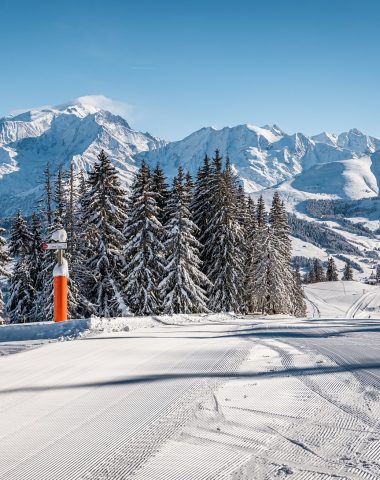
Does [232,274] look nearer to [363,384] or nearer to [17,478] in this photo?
[363,384]

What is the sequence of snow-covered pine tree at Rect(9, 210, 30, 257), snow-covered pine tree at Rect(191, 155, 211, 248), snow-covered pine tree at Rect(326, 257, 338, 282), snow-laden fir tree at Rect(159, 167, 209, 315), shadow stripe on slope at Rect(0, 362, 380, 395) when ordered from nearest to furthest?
1. shadow stripe on slope at Rect(0, 362, 380, 395)
2. snow-laden fir tree at Rect(159, 167, 209, 315)
3. snow-covered pine tree at Rect(191, 155, 211, 248)
4. snow-covered pine tree at Rect(9, 210, 30, 257)
5. snow-covered pine tree at Rect(326, 257, 338, 282)

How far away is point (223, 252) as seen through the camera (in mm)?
33531

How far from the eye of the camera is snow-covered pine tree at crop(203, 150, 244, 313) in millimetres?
33062

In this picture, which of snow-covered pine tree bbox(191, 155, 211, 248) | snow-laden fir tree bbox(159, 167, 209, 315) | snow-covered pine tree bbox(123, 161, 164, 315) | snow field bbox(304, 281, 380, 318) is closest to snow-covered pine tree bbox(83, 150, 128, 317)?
snow-covered pine tree bbox(123, 161, 164, 315)

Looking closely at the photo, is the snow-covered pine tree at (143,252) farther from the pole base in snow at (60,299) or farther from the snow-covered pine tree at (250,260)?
the pole base in snow at (60,299)

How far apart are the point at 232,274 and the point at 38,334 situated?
23.9 metres

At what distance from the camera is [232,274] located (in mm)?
33312

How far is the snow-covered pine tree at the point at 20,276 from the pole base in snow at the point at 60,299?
2543cm

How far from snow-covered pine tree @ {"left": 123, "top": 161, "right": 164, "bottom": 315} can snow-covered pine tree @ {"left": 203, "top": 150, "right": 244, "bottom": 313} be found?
186 inches

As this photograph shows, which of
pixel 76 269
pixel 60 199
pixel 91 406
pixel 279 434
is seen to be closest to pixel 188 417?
pixel 279 434

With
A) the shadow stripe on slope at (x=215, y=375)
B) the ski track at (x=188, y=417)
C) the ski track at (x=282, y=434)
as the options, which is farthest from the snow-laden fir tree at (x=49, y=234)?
the ski track at (x=282, y=434)

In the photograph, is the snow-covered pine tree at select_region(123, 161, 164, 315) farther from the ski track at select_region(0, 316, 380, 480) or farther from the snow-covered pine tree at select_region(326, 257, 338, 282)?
the snow-covered pine tree at select_region(326, 257, 338, 282)

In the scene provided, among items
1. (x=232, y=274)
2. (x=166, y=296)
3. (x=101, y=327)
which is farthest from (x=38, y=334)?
(x=232, y=274)

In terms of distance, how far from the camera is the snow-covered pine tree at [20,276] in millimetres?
36281
